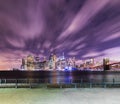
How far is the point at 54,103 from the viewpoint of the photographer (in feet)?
55.2

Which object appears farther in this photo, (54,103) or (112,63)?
(112,63)

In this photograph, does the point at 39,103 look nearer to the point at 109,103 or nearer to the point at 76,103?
the point at 76,103

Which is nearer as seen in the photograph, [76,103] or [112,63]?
[76,103]

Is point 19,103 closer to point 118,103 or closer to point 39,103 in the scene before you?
point 39,103

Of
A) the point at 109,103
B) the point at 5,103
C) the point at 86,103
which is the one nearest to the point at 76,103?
the point at 86,103

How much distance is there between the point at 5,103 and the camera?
55.4 ft

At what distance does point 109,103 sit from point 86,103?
1764 mm

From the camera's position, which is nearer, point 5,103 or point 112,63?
point 5,103

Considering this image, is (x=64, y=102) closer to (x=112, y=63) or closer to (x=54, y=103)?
(x=54, y=103)

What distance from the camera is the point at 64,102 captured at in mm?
17328

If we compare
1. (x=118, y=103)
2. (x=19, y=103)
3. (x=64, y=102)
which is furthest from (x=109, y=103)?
(x=19, y=103)

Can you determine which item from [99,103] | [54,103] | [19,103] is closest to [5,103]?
[19,103]

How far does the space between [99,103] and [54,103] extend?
11.4 ft

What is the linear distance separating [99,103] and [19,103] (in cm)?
612
